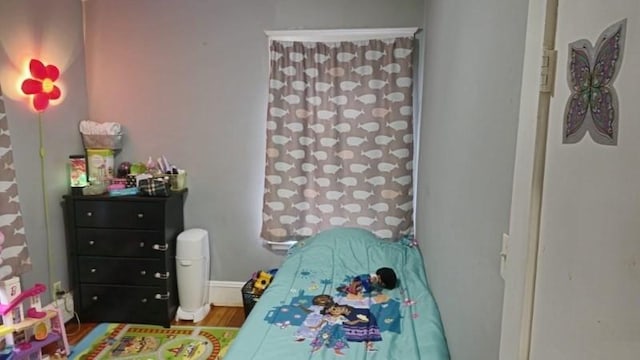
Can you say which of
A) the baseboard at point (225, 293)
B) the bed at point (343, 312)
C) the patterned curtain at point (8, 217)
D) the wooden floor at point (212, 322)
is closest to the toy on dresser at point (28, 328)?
the patterned curtain at point (8, 217)

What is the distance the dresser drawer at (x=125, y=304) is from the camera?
10.3ft

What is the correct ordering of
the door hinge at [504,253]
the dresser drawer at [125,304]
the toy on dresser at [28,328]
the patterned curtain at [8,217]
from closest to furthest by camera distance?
the door hinge at [504,253] → the toy on dresser at [28,328] → the patterned curtain at [8,217] → the dresser drawer at [125,304]

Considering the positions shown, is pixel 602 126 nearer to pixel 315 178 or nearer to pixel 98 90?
pixel 315 178

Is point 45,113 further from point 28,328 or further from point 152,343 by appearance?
point 152,343

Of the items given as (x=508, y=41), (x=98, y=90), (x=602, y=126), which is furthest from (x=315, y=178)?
(x=602, y=126)

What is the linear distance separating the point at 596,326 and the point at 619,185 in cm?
20

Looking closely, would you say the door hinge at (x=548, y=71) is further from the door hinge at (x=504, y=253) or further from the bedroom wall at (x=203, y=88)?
the bedroom wall at (x=203, y=88)

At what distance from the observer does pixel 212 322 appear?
3.27 m

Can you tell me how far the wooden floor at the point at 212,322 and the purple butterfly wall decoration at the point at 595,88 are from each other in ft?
9.80

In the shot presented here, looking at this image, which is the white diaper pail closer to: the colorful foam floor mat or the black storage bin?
the colorful foam floor mat

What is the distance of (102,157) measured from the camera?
128 inches

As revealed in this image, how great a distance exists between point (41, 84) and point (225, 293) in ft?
6.67

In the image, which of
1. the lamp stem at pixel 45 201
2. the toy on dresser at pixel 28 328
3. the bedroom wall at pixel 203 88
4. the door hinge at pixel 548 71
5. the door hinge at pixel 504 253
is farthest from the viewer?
the bedroom wall at pixel 203 88

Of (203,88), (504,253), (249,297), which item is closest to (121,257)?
(249,297)
